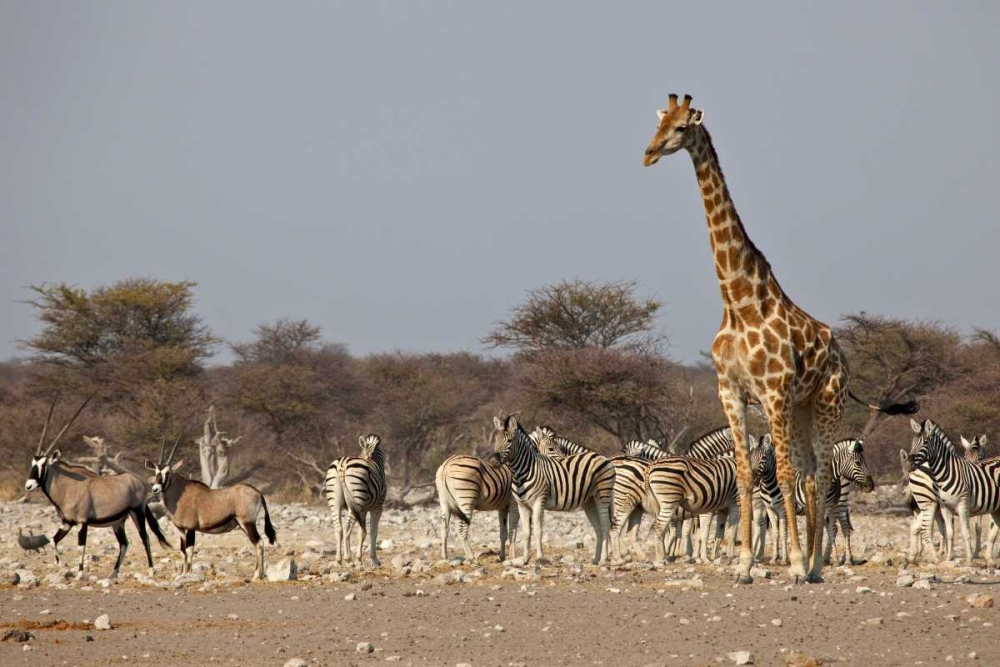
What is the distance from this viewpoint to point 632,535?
49.7 feet

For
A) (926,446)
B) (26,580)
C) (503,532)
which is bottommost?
(26,580)

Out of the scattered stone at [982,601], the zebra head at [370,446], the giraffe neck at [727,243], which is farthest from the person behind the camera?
the zebra head at [370,446]

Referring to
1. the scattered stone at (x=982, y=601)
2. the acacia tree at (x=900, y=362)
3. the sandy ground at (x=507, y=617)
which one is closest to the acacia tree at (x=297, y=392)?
the acacia tree at (x=900, y=362)

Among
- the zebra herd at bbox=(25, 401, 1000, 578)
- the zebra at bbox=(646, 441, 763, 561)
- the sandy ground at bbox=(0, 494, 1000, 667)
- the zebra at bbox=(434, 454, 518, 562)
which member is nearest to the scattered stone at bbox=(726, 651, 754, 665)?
the sandy ground at bbox=(0, 494, 1000, 667)

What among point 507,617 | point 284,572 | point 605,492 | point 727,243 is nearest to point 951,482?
point 605,492

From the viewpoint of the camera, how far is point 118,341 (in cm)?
3431

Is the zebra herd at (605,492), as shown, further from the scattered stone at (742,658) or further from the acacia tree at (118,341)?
the acacia tree at (118,341)

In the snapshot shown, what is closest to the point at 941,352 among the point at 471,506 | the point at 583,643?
the point at 471,506

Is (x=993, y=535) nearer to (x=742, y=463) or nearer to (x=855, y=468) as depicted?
(x=855, y=468)

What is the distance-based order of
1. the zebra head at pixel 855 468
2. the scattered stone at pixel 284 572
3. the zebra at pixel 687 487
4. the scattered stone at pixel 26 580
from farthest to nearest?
1. the zebra head at pixel 855 468
2. the zebra at pixel 687 487
3. the scattered stone at pixel 284 572
4. the scattered stone at pixel 26 580

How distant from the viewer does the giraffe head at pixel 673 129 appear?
10102mm

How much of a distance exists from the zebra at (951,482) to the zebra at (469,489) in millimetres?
4457

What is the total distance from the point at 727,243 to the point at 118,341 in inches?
1050

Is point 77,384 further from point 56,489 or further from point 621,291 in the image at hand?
point 56,489
